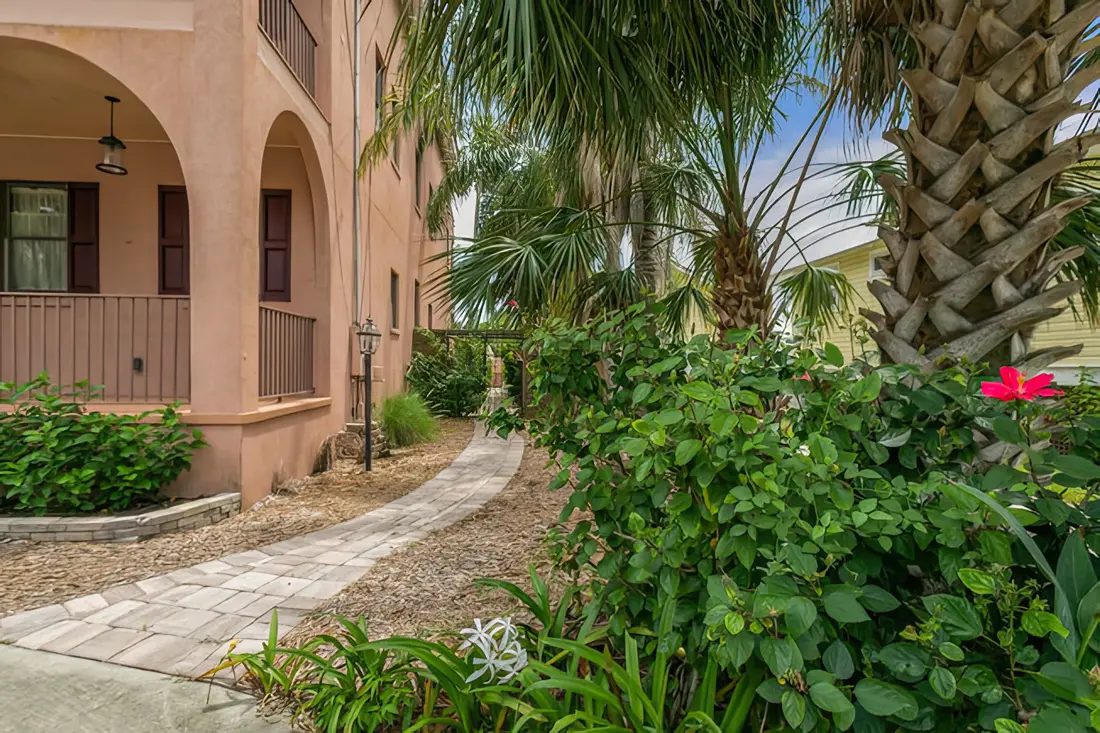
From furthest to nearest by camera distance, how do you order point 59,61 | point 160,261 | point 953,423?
point 160,261 < point 59,61 < point 953,423

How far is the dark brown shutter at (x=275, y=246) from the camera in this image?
7.30m

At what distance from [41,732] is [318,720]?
1048 mm

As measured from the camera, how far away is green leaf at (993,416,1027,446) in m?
1.38

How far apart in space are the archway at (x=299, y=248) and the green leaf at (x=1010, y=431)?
7.01m

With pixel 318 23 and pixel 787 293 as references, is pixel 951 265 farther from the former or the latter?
pixel 318 23

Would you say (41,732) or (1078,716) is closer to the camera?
(1078,716)

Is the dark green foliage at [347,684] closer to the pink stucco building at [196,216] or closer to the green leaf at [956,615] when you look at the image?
the green leaf at [956,615]

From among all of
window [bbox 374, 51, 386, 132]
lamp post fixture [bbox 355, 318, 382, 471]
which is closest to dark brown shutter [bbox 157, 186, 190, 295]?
lamp post fixture [bbox 355, 318, 382, 471]

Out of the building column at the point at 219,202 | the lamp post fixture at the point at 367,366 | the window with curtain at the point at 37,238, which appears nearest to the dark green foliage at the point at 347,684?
the building column at the point at 219,202

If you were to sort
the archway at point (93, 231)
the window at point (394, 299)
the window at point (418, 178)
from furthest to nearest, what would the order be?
the window at point (418, 178) → the window at point (394, 299) → the archway at point (93, 231)

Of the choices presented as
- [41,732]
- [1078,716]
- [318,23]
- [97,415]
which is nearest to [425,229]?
[318,23]

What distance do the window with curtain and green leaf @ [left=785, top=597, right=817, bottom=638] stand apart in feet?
29.5

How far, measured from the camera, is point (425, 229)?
15.5 metres

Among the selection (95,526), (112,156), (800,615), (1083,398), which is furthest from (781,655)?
(112,156)
